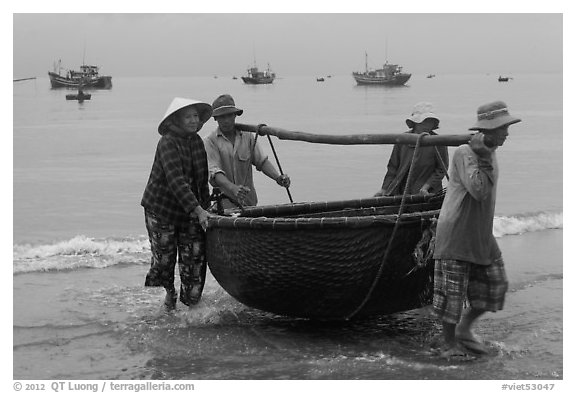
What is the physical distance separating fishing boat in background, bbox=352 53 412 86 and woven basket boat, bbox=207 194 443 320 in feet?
262

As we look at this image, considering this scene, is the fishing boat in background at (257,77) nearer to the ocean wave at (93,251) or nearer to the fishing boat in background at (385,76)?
the fishing boat in background at (385,76)

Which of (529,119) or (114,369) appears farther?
(529,119)

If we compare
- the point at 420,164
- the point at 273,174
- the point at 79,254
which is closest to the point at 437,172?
the point at 420,164

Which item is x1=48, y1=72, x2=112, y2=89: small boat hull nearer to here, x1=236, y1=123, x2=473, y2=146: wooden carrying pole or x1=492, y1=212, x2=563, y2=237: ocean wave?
x1=492, y1=212, x2=563, y2=237: ocean wave

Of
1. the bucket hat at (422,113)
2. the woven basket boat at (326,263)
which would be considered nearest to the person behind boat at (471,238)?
the woven basket boat at (326,263)

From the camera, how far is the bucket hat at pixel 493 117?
3.95m

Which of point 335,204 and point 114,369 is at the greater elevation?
point 335,204

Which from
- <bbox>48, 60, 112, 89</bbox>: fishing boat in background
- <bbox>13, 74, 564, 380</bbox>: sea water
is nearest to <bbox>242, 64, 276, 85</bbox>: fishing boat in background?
<bbox>48, 60, 112, 89</bbox>: fishing boat in background

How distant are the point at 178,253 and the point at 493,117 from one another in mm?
2253

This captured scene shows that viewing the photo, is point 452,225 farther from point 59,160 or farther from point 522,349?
point 59,160

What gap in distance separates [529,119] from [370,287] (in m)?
Result: 24.6

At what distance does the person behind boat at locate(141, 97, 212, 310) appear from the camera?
490 centimetres

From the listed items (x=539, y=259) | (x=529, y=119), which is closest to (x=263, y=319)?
(x=539, y=259)
